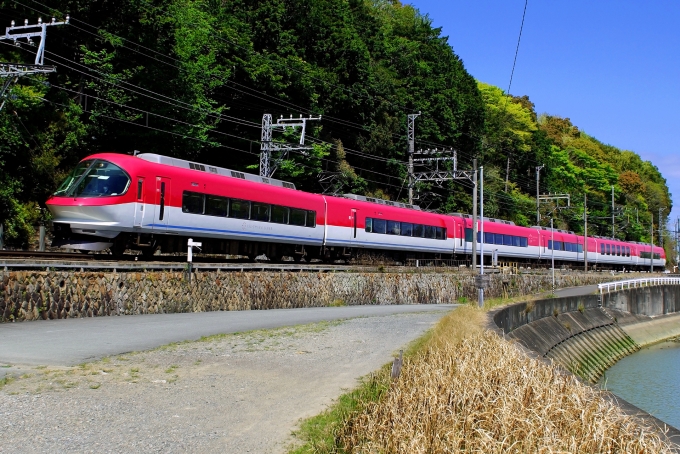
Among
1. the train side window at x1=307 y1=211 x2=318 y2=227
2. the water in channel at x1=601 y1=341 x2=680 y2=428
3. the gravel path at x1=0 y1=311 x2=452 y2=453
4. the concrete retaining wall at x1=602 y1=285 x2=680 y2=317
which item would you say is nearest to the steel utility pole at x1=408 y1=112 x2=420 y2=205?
the concrete retaining wall at x1=602 y1=285 x2=680 y2=317

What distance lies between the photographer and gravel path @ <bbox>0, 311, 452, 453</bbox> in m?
6.19

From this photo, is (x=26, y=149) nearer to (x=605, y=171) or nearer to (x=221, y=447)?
(x=221, y=447)

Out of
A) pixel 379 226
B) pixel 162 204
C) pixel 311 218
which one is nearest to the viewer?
pixel 162 204

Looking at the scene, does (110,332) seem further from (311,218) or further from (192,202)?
(311,218)

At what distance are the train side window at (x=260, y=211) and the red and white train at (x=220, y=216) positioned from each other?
0.04 m

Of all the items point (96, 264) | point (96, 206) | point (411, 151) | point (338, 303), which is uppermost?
point (411, 151)

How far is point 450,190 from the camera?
56.4 meters

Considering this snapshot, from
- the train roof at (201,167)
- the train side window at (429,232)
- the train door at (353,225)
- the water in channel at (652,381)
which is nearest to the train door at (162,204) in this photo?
the train roof at (201,167)

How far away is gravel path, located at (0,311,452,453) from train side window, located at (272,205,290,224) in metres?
13.1

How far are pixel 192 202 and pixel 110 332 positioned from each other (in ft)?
28.7

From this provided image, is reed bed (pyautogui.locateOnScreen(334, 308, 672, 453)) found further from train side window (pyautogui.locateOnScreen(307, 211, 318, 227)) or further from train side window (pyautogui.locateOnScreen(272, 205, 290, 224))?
train side window (pyautogui.locateOnScreen(307, 211, 318, 227))

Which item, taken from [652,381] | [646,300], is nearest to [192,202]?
[652,381]

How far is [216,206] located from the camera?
22.2 metres

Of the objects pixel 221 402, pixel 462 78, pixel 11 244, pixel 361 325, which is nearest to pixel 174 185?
pixel 361 325
